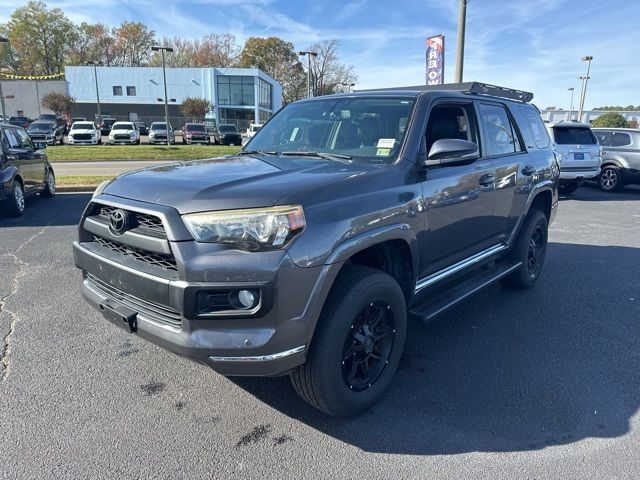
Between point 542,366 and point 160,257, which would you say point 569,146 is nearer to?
point 542,366

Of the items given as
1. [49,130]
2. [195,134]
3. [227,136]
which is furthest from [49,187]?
[49,130]

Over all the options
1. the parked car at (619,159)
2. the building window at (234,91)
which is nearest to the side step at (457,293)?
the parked car at (619,159)

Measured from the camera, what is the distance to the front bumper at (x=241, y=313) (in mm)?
2334

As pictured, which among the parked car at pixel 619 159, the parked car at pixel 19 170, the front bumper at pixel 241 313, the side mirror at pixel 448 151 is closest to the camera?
the front bumper at pixel 241 313

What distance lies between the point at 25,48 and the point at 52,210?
88326mm

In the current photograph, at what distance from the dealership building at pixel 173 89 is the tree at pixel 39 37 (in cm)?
2772

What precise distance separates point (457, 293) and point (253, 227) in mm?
2080

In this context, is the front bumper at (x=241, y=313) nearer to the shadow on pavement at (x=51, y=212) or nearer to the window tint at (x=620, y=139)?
the shadow on pavement at (x=51, y=212)

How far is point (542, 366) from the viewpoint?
3.61m

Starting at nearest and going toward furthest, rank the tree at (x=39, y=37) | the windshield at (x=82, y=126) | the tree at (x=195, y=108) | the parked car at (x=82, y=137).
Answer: the parked car at (x=82, y=137) → the windshield at (x=82, y=126) → the tree at (x=195, y=108) → the tree at (x=39, y=37)

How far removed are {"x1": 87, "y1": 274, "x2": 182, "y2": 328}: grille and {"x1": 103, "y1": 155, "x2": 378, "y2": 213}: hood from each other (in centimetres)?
56

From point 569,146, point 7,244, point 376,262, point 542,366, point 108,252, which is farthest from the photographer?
point 569,146

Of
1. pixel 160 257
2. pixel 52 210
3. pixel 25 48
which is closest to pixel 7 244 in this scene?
pixel 52 210

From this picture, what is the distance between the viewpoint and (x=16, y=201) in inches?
343
